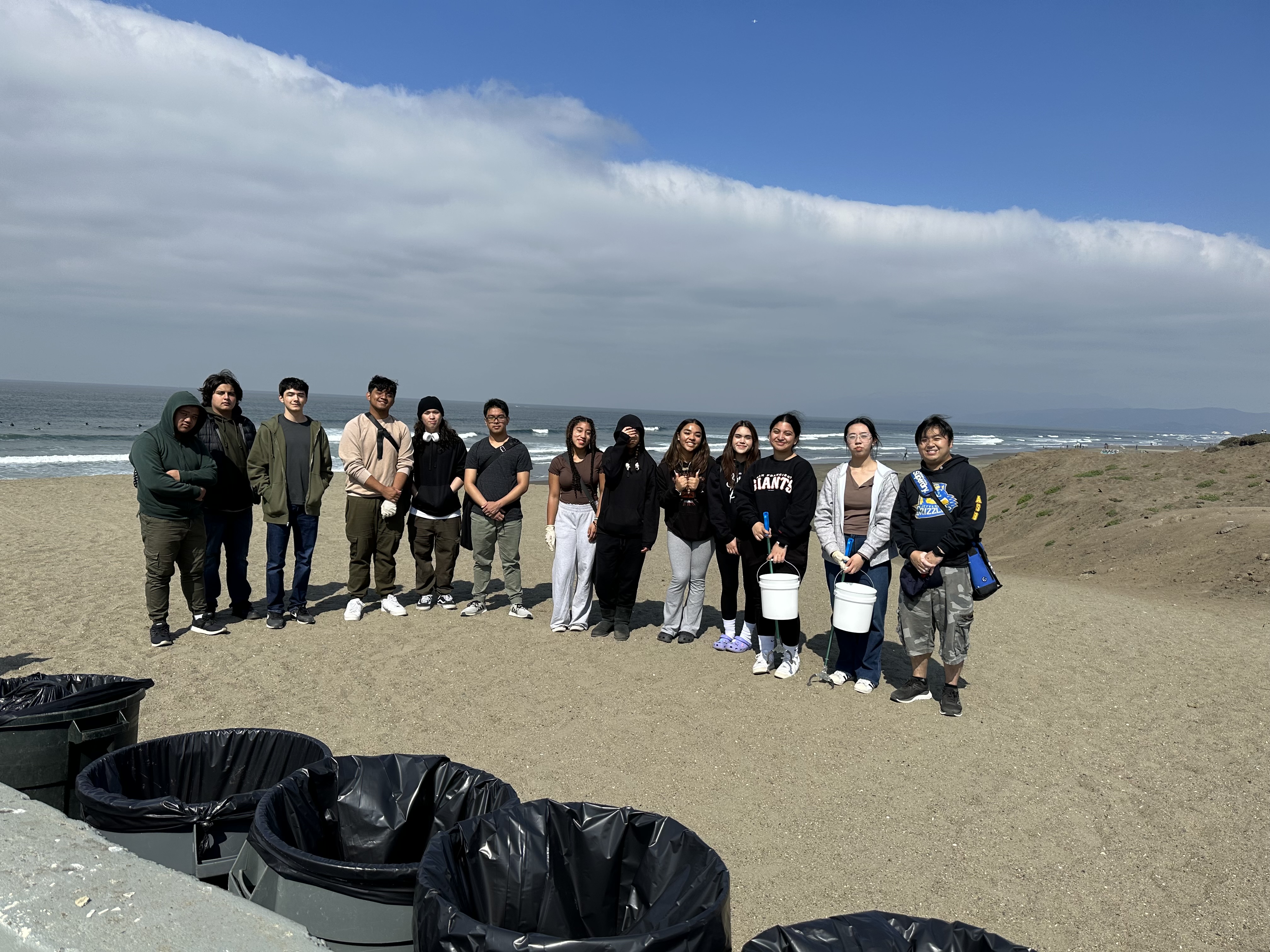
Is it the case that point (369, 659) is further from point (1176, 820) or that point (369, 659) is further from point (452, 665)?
point (1176, 820)

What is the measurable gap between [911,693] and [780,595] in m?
1.10

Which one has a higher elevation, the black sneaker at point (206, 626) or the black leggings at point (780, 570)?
the black leggings at point (780, 570)

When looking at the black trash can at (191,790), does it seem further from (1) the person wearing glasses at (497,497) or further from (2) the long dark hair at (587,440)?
(1) the person wearing glasses at (497,497)

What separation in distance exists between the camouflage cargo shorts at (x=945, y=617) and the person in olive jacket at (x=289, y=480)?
4596 mm

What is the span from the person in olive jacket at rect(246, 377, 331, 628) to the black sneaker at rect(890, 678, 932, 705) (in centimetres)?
464

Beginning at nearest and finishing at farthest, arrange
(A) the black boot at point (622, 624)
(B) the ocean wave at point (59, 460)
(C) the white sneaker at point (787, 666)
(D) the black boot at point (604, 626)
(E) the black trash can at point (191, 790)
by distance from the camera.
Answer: (E) the black trash can at point (191, 790) → (C) the white sneaker at point (787, 666) → (A) the black boot at point (622, 624) → (D) the black boot at point (604, 626) → (B) the ocean wave at point (59, 460)

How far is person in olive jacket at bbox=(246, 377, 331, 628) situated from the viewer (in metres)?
6.63

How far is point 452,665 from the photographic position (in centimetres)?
621

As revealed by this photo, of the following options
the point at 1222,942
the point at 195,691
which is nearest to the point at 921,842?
the point at 1222,942

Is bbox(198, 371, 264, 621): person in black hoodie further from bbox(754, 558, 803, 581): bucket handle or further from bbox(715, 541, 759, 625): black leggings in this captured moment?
bbox(754, 558, 803, 581): bucket handle

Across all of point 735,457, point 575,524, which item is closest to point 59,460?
point 575,524

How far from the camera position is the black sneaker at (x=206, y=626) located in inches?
261

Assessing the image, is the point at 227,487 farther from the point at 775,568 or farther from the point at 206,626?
the point at 775,568

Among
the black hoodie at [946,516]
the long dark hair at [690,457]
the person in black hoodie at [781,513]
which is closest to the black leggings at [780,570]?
the person in black hoodie at [781,513]
